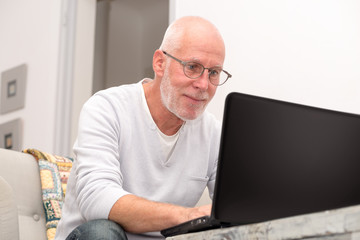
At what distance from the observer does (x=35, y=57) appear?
139 inches

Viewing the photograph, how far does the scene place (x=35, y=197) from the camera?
1800mm

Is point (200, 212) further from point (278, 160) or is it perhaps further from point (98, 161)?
point (98, 161)

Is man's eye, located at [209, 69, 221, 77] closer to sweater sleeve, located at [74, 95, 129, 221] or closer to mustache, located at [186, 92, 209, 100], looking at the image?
mustache, located at [186, 92, 209, 100]

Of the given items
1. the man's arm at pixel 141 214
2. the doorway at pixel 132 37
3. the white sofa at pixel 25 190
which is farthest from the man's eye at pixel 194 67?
the doorway at pixel 132 37

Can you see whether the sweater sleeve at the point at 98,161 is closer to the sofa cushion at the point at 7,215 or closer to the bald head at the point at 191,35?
the sofa cushion at the point at 7,215

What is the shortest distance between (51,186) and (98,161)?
0.60 meters

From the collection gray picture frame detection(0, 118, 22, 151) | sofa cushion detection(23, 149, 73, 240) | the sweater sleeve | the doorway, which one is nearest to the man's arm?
the sweater sleeve

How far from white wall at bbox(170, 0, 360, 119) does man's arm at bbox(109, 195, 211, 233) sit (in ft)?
3.62

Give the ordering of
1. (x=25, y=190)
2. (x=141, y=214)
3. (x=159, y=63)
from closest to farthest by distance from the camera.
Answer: (x=141, y=214) → (x=159, y=63) → (x=25, y=190)

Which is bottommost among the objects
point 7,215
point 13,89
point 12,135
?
point 12,135

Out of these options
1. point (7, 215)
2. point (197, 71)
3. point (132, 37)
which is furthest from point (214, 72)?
point (132, 37)

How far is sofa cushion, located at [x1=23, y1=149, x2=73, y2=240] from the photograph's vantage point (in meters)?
1.77

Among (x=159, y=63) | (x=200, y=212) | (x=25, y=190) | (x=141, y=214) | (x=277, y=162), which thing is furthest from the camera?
(x=25, y=190)

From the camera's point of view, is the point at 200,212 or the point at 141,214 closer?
the point at 200,212
